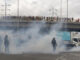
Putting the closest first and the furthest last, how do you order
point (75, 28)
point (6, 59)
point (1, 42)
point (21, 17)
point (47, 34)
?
point (6, 59) → point (1, 42) → point (47, 34) → point (21, 17) → point (75, 28)

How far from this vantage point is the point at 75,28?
44781 mm

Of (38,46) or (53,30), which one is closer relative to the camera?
(38,46)

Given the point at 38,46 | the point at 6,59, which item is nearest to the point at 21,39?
the point at 38,46

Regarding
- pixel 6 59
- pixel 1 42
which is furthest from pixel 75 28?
pixel 6 59

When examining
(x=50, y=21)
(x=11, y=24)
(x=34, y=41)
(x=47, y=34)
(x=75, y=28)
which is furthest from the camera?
(x=75, y=28)

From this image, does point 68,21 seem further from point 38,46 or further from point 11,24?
point 38,46

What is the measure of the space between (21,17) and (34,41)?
56.3ft

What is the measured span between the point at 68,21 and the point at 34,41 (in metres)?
19.3

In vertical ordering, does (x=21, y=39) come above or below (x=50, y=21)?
below

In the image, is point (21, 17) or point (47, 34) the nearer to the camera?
point (47, 34)

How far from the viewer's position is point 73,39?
4588cm

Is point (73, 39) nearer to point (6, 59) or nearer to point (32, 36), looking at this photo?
point (32, 36)

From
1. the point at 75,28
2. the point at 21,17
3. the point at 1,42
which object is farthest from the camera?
the point at 75,28

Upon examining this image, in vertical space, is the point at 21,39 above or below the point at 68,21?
below
